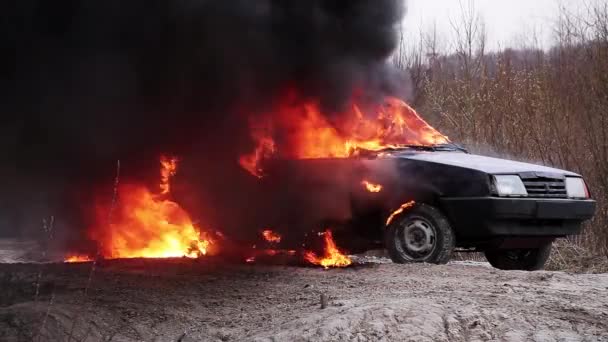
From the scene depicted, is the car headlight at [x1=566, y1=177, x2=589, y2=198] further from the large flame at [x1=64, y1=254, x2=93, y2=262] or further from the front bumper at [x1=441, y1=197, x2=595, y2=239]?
the large flame at [x1=64, y1=254, x2=93, y2=262]

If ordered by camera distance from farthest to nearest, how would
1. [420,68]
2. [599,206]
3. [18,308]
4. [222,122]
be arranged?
[420,68], [599,206], [222,122], [18,308]

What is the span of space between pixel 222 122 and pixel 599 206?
24.2 ft

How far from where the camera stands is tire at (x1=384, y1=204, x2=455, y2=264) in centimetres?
703

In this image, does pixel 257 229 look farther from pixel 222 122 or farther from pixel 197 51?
Result: pixel 197 51

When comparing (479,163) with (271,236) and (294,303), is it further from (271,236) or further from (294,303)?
(294,303)

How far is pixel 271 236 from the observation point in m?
7.84

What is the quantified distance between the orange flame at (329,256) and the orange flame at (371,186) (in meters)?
0.66

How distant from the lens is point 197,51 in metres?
8.35

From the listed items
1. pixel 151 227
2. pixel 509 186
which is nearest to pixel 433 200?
pixel 509 186

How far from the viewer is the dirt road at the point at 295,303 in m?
4.83

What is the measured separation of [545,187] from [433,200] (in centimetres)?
114

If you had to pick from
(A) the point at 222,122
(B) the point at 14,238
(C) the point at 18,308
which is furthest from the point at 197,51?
(B) the point at 14,238

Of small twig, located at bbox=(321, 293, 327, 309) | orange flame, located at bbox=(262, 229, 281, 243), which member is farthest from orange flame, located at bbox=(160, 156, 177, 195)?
small twig, located at bbox=(321, 293, 327, 309)

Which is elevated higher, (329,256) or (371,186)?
(371,186)
